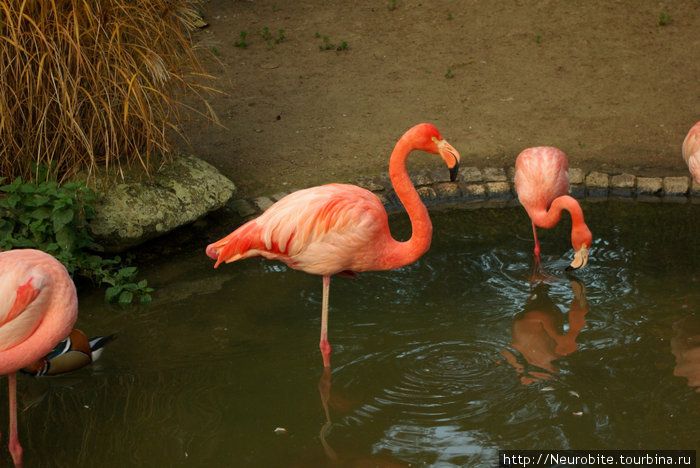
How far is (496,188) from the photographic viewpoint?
240 inches

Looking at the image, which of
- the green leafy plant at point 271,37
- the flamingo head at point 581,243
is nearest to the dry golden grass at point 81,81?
the flamingo head at point 581,243

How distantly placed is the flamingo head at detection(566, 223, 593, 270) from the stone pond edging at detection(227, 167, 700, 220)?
1.36 meters

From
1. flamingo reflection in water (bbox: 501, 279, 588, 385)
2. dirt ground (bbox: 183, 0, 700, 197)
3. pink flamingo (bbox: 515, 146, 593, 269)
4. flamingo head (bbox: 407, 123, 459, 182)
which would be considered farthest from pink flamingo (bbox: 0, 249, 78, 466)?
pink flamingo (bbox: 515, 146, 593, 269)

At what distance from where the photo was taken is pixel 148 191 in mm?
5227

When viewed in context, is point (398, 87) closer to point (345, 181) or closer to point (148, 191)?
point (345, 181)

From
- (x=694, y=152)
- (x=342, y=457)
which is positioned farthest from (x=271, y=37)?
(x=342, y=457)

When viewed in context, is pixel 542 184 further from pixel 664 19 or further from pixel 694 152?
pixel 664 19

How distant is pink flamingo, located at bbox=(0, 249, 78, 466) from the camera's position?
11.0 feet

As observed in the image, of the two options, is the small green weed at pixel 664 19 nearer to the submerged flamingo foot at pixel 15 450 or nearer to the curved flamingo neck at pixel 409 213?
the curved flamingo neck at pixel 409 213

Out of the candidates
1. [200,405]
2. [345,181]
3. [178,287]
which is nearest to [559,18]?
[345,181]

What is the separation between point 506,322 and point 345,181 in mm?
2086

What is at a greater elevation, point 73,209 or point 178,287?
point 73,209

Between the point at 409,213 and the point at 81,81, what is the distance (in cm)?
239

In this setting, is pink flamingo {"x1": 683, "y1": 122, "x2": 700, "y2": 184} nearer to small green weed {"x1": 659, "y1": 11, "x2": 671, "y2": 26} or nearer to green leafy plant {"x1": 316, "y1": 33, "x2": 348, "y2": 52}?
small green weed {"x1": 659, "y1": 11, "x2": 671, "y2": 26}
